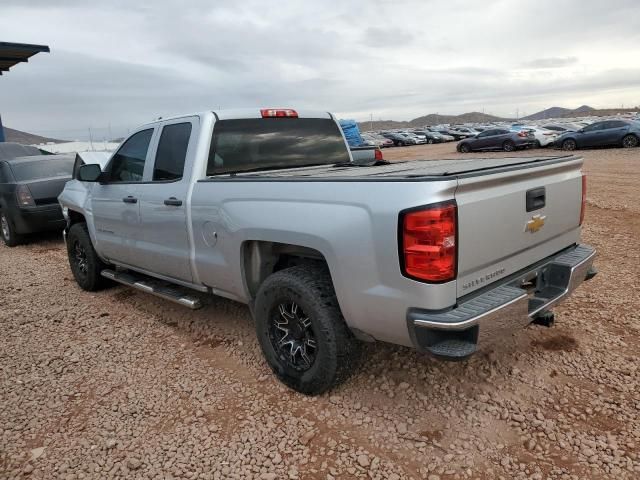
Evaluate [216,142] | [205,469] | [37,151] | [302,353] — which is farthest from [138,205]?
[37,151]

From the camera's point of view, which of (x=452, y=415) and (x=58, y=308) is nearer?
(x=452, y=415)

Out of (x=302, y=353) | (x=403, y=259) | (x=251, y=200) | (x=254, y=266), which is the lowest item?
(x=302, y=353)

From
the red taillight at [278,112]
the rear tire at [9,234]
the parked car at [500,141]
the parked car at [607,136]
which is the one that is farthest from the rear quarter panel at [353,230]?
the parked car at [500,141]

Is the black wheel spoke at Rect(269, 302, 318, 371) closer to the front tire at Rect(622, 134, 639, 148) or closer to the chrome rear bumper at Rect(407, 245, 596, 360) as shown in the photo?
the chrome rear bumper at Rect(407, 245, 596, 360)

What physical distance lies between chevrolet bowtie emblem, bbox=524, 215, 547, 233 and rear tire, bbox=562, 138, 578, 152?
21706 millimetres

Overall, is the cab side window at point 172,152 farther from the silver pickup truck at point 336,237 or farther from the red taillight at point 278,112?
the red taillight at point 278,112

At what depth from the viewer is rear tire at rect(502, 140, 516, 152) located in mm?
24250

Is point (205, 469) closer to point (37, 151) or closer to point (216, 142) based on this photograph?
point (216, 142)

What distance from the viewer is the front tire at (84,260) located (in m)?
5.62

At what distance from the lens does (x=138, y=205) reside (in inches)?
177

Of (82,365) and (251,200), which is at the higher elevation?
(251,200)

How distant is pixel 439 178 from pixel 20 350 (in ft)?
12.8

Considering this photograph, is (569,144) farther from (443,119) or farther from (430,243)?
(443,119)

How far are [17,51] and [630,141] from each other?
23.2 m
